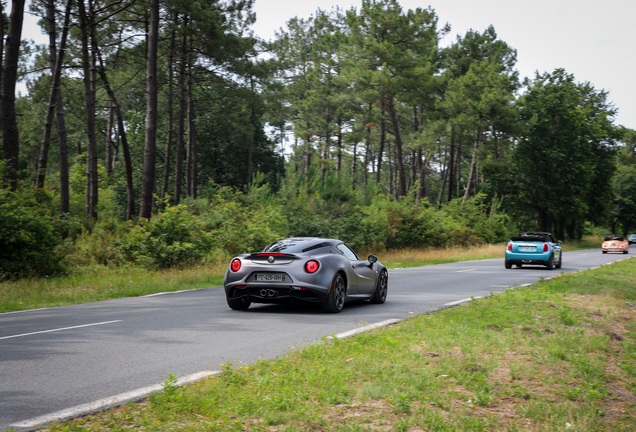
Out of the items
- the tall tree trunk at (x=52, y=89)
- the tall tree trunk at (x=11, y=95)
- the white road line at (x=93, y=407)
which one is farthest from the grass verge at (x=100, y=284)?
the tall tree trunk at (x=52, y=89)

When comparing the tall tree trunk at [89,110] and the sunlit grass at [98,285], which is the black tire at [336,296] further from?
the tall tree trunk at [89,110]

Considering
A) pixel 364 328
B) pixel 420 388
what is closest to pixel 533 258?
pixel 364 328

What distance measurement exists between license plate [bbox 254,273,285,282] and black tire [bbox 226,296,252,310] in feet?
2.24

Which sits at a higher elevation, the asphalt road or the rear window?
the rear window

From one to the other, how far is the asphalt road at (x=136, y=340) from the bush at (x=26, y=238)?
3793 mm

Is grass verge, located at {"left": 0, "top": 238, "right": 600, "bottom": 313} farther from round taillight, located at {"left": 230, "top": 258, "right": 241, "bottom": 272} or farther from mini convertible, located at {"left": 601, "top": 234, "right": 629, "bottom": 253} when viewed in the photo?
mini convertible, located at {"left": 601, "top": 234, "right": 629, "bottom": 253}

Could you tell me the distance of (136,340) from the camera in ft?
24.3

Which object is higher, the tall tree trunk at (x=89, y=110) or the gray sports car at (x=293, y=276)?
the tall tree trunk at (x=89, y=110)

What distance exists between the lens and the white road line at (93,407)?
13.3 ft

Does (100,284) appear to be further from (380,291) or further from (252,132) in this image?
(252,132)

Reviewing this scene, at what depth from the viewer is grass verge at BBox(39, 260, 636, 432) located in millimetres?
4172

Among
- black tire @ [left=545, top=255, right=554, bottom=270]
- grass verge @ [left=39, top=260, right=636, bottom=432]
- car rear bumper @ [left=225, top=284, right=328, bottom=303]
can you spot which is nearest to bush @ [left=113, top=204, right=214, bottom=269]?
car rear bumper @ [left=225, top=284, right=328, bottom=303]

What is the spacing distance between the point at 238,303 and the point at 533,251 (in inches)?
668

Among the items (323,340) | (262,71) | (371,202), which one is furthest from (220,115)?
(323,340)
